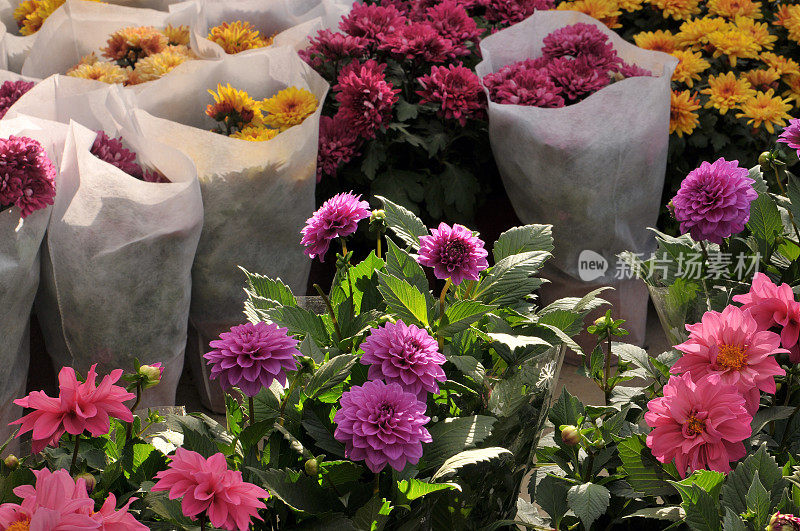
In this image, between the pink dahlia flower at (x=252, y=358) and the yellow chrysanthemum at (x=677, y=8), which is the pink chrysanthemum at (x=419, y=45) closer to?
the yellow chrysanthemum at (x=677, y=8)

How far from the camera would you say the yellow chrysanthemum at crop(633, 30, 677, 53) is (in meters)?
2.40

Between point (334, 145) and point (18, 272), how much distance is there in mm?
794

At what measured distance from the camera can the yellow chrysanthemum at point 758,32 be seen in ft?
7.82

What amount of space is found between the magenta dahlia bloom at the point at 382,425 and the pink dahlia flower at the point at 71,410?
21 centimetres

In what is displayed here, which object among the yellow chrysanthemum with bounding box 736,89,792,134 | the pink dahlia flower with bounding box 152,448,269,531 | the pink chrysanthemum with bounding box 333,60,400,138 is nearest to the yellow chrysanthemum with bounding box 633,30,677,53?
the yellow chrysanthemum with bounding box 736,89,792,134

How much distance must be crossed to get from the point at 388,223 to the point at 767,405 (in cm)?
48

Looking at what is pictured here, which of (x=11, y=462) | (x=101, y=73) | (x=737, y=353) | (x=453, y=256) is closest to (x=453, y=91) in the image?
(x=101, y=73)

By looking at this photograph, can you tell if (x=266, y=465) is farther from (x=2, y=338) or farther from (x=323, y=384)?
(x=2, y=338)

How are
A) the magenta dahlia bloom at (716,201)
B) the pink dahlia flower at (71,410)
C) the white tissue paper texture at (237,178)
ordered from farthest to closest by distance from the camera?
1. the white tissue paper texture at (237,178)
2. the magenta dahlia bloom at (716,201)
3. the pink dahlia flower at (71,410)

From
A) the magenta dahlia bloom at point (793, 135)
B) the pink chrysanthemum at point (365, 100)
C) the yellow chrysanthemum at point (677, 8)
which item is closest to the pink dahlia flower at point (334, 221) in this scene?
the magenta dahlia bloom at point (793, 135)

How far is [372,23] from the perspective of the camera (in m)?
2.24

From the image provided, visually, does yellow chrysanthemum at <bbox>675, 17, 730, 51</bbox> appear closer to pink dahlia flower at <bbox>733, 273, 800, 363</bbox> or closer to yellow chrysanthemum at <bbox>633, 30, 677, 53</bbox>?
yellow chrysanthemum at <bbox>633, 30, 677, 53</bbox>

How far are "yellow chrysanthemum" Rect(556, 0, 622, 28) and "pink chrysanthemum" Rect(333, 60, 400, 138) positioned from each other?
0.77 m

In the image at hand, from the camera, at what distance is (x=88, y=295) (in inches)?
65.2
